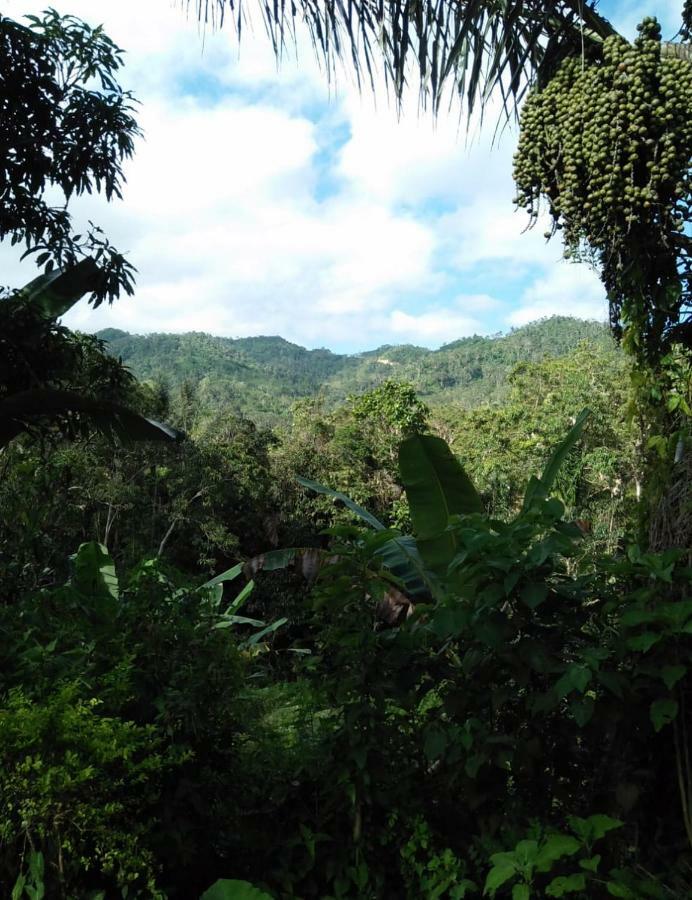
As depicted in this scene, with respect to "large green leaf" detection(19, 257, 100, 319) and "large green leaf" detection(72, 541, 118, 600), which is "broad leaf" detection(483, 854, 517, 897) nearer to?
"large green leaf" detection(72, 541, 118, 600)

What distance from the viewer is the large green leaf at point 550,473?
8.77ft

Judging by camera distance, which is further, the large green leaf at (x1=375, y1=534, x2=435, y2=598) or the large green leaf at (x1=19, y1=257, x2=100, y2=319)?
the large green leaf at (x1=19, y1=257, x2=100, y2=319)

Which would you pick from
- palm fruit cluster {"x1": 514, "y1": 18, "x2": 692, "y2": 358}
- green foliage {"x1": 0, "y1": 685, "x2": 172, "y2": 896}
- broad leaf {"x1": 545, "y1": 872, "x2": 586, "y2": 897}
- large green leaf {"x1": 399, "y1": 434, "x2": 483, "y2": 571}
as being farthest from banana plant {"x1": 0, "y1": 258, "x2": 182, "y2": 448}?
broad leaf {"x1": 545, "y1": 872, "x2": 586, "y2": 897}

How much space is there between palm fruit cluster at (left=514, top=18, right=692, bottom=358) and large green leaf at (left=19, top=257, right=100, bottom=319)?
11.6 feet

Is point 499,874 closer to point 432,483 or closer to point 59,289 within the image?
point 432,483

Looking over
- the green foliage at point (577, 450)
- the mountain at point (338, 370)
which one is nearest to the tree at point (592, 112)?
the green foliage at point (577, 450)

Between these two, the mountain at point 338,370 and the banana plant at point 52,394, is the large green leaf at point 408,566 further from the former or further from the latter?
the mountain at point 338,370

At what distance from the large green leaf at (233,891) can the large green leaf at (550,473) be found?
1342 mm

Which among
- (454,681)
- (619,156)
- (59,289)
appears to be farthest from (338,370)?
(454,681)

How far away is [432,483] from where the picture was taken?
4.32 metres

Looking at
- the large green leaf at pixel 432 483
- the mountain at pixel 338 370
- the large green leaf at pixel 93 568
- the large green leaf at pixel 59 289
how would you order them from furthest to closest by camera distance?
the mountain at pixel 338 370 → the large green leaf at pixel 59 289 → the large green leaf at pixel 432 483 → the large green leaf at pixel 93 568

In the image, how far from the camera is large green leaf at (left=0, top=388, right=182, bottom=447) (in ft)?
14.6

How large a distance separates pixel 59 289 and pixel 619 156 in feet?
13.6

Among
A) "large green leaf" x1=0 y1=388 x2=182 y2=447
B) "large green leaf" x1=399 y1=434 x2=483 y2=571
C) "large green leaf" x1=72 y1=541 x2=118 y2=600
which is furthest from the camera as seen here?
"large green leaf" x1=0 y1=388 x2=182 y2=447
